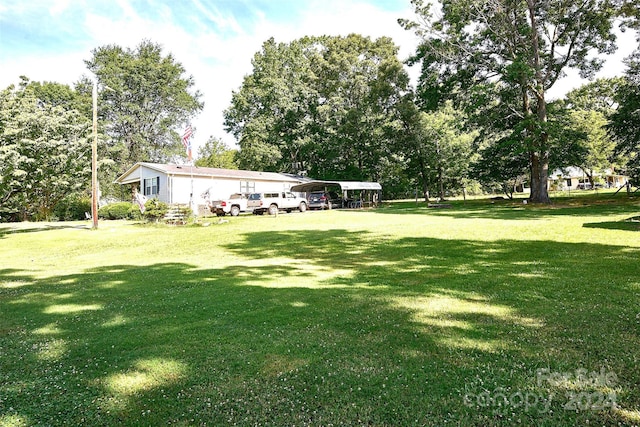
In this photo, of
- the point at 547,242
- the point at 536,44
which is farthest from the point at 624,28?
the point at 547,242

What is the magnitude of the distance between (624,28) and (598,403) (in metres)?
28.0

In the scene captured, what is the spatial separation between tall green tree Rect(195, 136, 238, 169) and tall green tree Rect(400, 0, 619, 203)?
42.2 metres

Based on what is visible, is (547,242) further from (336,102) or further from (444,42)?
(336,102)

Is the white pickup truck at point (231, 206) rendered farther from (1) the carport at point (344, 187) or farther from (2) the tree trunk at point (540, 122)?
(2) the tree trunk at point (540, 122)

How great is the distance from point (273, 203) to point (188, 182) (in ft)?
23.4

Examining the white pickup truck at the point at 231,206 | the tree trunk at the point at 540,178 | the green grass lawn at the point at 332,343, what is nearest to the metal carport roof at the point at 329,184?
the white pickup truck at the point at 231,206

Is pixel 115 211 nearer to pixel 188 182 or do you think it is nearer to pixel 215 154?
pixel 188 182

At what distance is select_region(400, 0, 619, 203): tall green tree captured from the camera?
74.2 ft

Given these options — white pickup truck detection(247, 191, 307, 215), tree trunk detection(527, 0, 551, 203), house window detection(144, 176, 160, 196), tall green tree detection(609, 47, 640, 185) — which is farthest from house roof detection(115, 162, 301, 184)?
tall green tree detection(609, 47, 640, 185)

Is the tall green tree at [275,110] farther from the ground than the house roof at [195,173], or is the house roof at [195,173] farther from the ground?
the tall green tree at [275,110]

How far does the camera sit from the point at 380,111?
121ft

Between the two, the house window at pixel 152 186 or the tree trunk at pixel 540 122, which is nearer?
the tree trunk at pixel 540 122

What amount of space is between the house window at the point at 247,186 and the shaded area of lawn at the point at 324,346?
24.7 meters

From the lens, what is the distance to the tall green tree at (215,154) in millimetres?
62031
